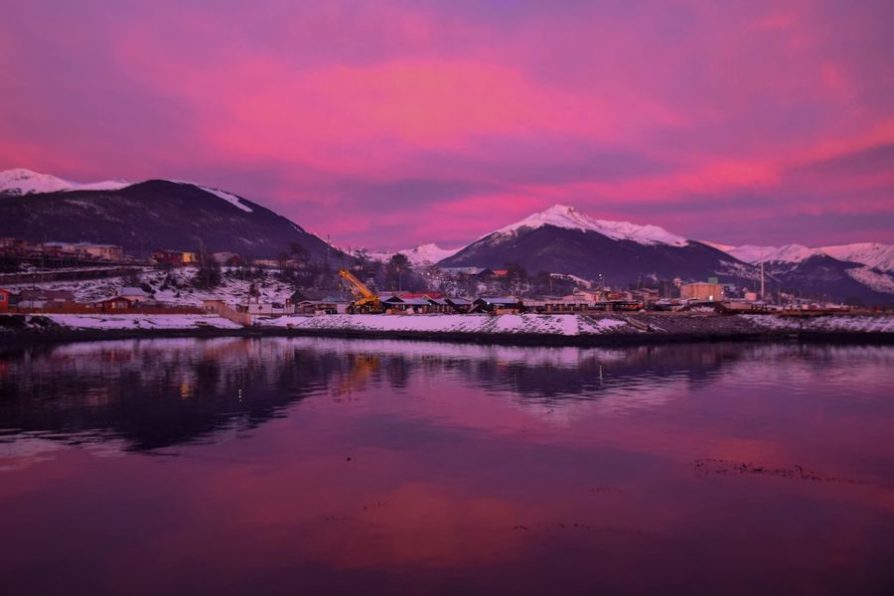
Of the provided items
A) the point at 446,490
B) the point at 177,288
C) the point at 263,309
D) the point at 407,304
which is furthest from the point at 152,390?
the point at 177,288

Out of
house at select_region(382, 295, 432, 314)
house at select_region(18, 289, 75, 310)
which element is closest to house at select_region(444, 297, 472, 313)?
house at select_region(382, 295, 432, 314)

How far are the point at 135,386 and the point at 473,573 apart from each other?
3174 cm

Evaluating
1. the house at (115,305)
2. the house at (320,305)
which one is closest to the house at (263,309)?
the house at (320,305)

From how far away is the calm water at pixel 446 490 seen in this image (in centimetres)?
1194

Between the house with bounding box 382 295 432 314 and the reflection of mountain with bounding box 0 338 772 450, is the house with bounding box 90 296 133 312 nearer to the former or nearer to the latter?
the reflection of mountain with bounding box 0 338 772 450

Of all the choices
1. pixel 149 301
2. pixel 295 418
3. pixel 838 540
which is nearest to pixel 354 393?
pixel 295 418

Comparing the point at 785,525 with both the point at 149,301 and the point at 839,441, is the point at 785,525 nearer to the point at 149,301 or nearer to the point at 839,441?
the point at 839,441

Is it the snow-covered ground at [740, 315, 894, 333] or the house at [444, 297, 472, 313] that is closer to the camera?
the snow-covered ground at [740, 315, 894, 333]

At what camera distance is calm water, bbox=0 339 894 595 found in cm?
1194

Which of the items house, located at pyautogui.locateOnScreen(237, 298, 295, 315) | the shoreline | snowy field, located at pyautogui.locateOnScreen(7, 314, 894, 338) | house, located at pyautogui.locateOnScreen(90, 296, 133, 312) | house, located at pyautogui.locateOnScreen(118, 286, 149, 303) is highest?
house, located at pyautogui.locateOnScreen(118, 286, 149, 303)

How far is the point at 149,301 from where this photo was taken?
12256cm

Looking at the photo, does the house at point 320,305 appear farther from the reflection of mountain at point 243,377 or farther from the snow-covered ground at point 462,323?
the reflection of mountain at point 243,377

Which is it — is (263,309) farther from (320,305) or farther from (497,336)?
(497,336)

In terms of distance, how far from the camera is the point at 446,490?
55.8 ft
